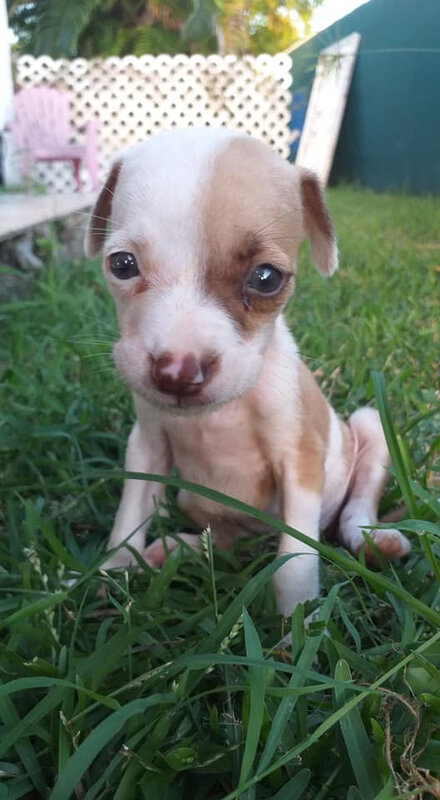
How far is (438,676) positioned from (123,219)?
1071 millimetres

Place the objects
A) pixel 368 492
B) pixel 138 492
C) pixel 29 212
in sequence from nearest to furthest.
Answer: pixel 138 492
pixel 368 492
pixel 29 212

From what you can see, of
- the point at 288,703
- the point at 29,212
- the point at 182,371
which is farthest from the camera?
the point at 29,212

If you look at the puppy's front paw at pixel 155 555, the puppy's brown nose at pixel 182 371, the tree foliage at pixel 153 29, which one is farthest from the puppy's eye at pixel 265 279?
the tree foliage at pixel 153 29

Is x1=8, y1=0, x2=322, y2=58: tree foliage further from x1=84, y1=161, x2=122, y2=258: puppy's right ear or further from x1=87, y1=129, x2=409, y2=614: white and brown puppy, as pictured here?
x1=87, y1=129, x2=409, y2=614: white and brown puppy

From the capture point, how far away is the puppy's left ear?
178 cm

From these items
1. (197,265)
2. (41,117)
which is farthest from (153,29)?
(197,265)

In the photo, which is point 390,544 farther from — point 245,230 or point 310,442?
point 245,230

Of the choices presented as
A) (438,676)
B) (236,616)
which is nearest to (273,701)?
(236,616)

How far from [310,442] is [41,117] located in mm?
12174

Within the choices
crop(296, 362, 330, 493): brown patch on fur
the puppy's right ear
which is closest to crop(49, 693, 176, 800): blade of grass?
crop(296, 362, 330, 493): brown patch on fur

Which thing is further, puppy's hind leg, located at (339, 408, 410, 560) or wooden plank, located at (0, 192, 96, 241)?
wooden plank, located at (0, 192, 96, 241)

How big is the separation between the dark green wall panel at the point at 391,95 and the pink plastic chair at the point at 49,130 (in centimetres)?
348

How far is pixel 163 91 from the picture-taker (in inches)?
531

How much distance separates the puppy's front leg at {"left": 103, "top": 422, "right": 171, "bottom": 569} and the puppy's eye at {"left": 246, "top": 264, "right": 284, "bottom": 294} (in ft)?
1.69
